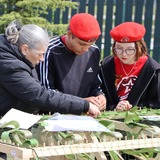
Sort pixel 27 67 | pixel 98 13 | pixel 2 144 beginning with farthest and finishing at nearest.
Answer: pixel 98 13
pixel 27 67
pixel 2 144

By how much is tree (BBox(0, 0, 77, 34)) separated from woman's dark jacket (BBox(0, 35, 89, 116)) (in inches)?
159

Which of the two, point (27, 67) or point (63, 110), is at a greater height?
point (27, 67)

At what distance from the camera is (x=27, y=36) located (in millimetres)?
3219

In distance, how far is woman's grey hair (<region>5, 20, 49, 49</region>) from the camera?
126 inches

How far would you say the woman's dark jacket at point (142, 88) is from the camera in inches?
154

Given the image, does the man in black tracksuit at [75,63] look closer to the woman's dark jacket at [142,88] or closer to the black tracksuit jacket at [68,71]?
the black tracksuit jacket at [68,71]

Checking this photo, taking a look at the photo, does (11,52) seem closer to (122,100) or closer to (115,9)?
(122,100)

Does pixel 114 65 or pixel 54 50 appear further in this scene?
pixel 114 65

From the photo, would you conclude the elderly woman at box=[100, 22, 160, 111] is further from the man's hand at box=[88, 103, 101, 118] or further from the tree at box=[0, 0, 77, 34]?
the tree at box=[0, 0, 77, 34]

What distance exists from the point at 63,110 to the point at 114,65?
0.90 meters

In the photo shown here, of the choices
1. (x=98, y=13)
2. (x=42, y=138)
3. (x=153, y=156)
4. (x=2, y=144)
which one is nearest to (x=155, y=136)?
(x=153, y=156)

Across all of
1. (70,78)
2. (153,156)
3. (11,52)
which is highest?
(11,52)

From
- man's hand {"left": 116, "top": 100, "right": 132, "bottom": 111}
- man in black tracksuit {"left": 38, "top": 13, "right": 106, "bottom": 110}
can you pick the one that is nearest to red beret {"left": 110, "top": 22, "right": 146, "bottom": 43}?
man in black tracksuit {"left": 38, "top": 13, "right": 106, "bottom": 110}

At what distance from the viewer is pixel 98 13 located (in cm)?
874
